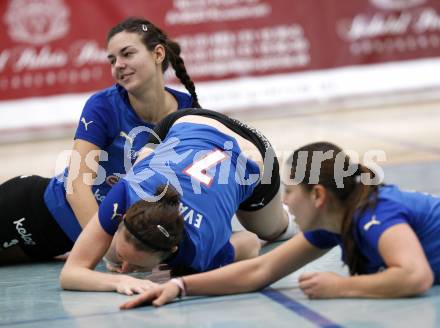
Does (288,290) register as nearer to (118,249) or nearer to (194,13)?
(118,249)

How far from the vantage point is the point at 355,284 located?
306 cm

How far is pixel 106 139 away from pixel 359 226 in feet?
6.16

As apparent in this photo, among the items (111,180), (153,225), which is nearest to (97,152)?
(111,180)

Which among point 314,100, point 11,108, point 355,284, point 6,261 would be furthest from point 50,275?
point 314,100

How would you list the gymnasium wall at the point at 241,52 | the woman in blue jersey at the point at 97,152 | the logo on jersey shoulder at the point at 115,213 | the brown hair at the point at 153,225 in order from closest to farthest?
the brown hair at the point at 153,225 < the logo on jersey shoulder at the point at 115,213 < the woman in blue jersey at the point at 97,152 < the gymnasium wall at the point at 241,52

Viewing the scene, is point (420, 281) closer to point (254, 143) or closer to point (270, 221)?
point (254, 143)

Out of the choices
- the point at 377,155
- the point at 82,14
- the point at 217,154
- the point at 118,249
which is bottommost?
the point at 377,155

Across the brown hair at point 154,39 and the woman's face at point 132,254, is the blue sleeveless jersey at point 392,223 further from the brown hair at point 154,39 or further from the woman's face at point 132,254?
the brown hair at point 154,39

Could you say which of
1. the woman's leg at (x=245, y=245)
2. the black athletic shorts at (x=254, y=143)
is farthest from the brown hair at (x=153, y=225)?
the black athletic shorts at (x=254, y=143)

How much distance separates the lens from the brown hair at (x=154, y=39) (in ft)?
15.0

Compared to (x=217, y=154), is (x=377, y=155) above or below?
below

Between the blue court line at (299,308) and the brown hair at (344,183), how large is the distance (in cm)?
24

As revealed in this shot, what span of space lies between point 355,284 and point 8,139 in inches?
305

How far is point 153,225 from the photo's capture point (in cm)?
330
